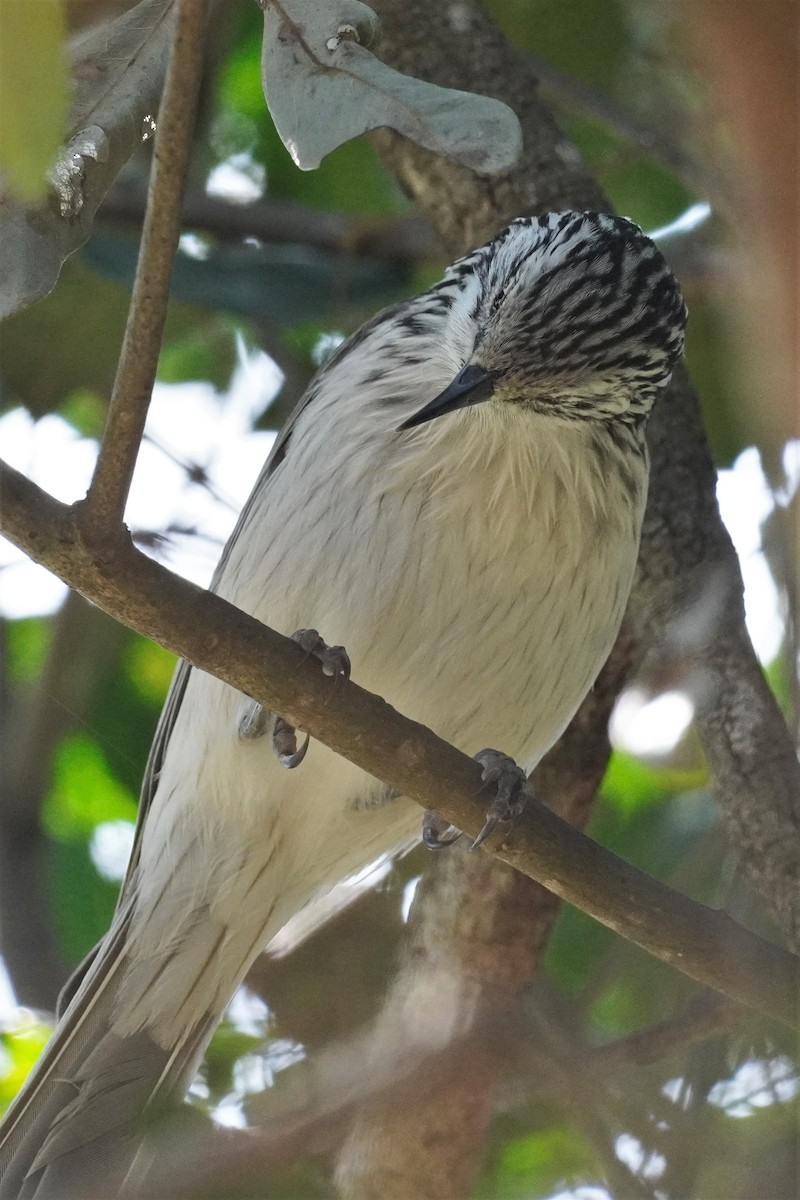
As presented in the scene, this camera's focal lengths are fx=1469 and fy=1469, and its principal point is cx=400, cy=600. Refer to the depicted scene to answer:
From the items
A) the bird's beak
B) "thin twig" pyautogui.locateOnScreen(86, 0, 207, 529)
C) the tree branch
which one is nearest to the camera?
"thin twig" pyautogui.locateOnScreen(86, 0, 207, 529)

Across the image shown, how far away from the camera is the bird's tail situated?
301 centimetres

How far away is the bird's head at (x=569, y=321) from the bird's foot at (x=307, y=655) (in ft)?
1.45

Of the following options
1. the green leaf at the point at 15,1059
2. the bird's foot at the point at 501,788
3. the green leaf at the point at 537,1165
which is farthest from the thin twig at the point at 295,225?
the green leaf at the point at 537,1165

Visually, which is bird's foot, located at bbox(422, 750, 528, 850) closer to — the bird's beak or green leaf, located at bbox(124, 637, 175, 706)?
the bird's beak

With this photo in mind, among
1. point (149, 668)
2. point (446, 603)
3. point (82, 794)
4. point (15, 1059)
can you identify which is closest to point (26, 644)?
point (149, 668)

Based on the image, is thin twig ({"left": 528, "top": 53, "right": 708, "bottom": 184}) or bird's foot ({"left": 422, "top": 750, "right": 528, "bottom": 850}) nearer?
bird's foot ({"left": 422, "top": 750, "right": 528, "bottom": 850})

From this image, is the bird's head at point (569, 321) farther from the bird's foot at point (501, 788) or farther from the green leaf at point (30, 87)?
the green leaf at point (30, 87)

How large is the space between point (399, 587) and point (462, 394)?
460 millimetres

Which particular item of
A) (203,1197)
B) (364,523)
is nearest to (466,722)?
(364,523)

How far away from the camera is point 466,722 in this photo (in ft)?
10.4

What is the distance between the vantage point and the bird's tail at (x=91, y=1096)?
9.87 feet

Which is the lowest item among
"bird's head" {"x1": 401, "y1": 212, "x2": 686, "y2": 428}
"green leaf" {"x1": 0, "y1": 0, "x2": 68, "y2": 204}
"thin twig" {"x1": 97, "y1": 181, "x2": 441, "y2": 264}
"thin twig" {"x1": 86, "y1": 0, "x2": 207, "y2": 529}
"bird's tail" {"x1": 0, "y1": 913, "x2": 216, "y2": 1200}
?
"green leaf" {"x1": 0, "y1": 0, "x2": 68, "y2": 204}

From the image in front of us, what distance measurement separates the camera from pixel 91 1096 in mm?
3146

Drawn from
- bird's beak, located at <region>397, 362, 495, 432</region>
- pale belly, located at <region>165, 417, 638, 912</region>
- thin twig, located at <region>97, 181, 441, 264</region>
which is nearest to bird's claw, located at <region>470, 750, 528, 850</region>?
pale belly, located at <region>165, 417, 638, 912</region>
